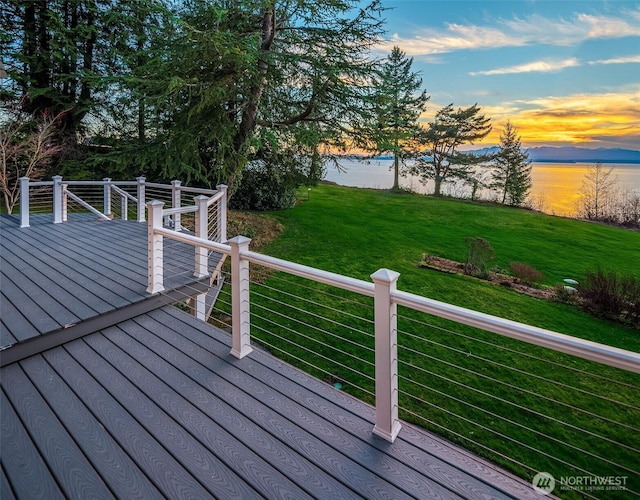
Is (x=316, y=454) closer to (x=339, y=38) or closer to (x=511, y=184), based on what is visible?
(x=339, y=38)

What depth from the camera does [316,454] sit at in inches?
72.2

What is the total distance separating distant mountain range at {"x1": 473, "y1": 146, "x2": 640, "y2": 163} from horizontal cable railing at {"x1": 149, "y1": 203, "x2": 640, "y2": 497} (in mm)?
16893

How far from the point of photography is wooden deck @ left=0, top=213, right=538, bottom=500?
5.42 ft

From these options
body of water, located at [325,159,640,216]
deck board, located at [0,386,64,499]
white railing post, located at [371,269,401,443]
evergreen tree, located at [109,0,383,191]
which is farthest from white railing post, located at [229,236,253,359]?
body of water, located at [325,159,640,216]

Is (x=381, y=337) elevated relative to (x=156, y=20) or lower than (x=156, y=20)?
lower

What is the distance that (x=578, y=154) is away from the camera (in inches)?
802

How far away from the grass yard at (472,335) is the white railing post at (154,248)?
1.14 meters

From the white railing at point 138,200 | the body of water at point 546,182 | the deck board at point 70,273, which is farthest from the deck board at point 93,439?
the body of water at point 546,182

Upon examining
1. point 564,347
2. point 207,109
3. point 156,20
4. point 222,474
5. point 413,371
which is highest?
point 156,20

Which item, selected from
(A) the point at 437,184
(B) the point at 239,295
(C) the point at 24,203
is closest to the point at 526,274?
(B) the point at 239,295

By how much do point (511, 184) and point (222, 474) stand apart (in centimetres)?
2618

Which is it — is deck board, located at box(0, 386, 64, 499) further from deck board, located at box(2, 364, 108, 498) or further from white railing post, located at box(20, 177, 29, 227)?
white railing post, located at box(20, 177, 29, 227)

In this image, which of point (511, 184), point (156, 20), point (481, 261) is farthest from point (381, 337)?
point (511, 184)

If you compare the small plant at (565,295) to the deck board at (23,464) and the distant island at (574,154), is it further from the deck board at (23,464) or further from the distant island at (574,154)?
the deck board at (23,464)
